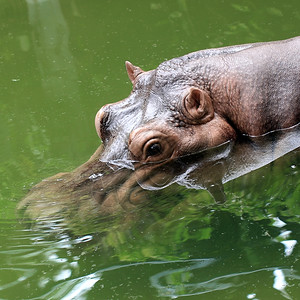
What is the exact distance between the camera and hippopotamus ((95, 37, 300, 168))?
4301 mm

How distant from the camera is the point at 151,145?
421 centimetres

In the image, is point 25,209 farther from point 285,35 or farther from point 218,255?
point 285,35

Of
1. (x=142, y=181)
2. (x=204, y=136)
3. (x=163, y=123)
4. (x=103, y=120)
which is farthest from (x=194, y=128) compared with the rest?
(x=103, y=120)

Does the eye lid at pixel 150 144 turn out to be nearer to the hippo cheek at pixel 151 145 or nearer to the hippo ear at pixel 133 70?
the hippo cheek at pixel 151 145

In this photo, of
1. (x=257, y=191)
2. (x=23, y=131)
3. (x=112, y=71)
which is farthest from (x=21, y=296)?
(x=112, y=71)

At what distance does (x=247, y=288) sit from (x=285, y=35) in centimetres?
487

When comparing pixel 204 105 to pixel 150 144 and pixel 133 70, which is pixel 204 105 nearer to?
pixel 150 144

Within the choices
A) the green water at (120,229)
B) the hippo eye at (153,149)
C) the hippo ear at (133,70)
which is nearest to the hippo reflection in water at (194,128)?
the hippo eye at (153,149)

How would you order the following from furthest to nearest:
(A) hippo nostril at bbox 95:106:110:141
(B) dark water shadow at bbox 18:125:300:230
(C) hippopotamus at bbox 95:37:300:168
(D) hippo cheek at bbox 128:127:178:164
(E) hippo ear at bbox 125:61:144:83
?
(E) hippo ear at bbox 125:61:144:83 < (A) hippo nostril at bbox 95:106:110:141 < (C) hippopotamus at bbox 95:37:300:168 < (D) hippo cheek at bbox 128:127:178:164 < (B) dark water shadow at bbox 18:125:300:230

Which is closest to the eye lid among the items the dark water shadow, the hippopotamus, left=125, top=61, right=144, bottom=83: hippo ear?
the hippopotamus

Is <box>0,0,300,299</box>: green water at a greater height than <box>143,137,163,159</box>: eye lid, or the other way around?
<box>143,137,163,159</box>: eye lid

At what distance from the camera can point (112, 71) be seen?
7.24 m

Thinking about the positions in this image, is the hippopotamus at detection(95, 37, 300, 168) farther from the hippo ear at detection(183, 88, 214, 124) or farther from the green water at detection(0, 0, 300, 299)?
the green water at detection(0, 0, 300, 299)

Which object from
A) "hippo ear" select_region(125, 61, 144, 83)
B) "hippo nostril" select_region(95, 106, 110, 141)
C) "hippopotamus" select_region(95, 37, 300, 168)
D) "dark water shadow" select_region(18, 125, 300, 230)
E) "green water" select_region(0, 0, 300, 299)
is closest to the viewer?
"green water" select_region(0, 0, 300, 299)
